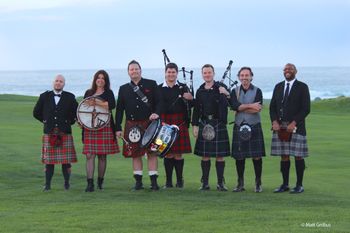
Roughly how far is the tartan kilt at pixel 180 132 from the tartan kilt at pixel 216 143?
0.24 meters

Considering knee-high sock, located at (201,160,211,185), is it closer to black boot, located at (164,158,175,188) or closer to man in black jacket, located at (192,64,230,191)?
man in black jacket, located at (192,64,230,191)

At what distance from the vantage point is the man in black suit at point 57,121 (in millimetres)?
10961

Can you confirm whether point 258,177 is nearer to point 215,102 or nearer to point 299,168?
point 299,168

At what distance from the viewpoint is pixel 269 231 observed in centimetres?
755

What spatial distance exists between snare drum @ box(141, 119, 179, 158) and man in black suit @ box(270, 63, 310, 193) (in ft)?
5.02

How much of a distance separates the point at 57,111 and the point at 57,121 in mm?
148

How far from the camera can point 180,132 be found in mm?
11242

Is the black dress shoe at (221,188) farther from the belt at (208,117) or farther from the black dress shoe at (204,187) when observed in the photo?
the belt at (208,117)

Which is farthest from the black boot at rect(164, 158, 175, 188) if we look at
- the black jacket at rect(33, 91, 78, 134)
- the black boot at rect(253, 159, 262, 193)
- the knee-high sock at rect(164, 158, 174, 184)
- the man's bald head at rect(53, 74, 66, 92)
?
the man's bald head at rect(53, 74, 66, 92)

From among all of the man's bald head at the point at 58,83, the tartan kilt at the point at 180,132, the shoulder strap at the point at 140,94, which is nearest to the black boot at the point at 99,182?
the tartan kilt at the point at 180,132

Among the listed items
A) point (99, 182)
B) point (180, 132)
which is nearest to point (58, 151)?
point (99, 182)

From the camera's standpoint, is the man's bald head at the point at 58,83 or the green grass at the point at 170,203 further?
the man's bald head at the point at 58,83

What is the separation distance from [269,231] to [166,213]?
63.0 inches

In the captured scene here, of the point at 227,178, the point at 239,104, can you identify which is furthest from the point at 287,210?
the point at 227,178
